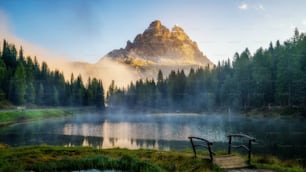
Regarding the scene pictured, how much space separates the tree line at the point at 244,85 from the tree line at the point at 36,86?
34701 millimetres

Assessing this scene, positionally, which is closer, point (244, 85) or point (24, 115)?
point (24, 115)

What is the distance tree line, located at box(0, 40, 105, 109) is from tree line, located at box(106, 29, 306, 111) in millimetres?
34701

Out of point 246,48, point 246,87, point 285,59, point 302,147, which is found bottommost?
point 302,147

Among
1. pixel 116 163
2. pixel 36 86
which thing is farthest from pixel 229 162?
pixel 36 86

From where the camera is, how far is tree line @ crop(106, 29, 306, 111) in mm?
75812

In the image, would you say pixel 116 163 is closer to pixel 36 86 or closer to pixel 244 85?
pixel 244 85

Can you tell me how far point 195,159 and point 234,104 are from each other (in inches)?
3684

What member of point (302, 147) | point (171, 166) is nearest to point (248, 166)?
point (171, 166)

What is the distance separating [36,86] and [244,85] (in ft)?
338

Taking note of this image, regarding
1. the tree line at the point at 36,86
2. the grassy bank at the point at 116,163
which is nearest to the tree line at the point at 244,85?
the tree line at the point at 36,86

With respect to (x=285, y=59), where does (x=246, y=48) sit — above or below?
above

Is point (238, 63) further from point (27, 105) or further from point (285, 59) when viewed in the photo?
point (27, 105)

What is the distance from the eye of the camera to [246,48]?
115 meters

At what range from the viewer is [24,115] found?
91.4 meters
